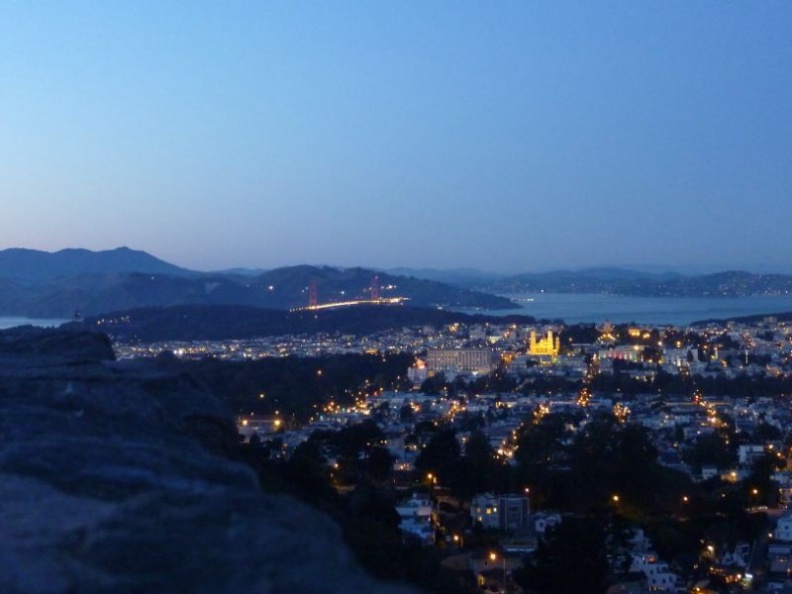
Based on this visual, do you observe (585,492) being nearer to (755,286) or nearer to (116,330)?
(116,330)

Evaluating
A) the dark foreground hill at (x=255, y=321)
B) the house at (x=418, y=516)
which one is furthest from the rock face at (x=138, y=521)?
the dark foreground hill at (x=255, y=321)

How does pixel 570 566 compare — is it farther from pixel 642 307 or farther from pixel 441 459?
pixel 642 307

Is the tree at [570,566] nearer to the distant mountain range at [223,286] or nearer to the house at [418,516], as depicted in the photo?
the house at [418,516]

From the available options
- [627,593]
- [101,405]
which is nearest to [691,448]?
[627,593]

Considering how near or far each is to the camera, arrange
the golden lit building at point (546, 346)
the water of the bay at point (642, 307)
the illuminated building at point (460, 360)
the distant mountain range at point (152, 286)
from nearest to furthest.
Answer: the distant mountain range at point (152, 286), the illuminated building at point (460, 360), the golden lit building at point (546, 346), the water of the bay at point (642, 307)

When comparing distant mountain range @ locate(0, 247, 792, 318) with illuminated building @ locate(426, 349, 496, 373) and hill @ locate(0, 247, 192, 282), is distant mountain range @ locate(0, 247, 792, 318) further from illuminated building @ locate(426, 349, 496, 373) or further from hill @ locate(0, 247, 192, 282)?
illuminated building @ locate(426, 349, 496, 373)
